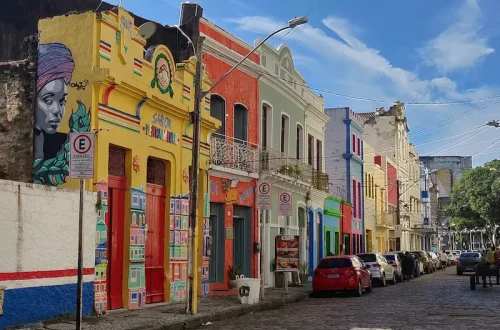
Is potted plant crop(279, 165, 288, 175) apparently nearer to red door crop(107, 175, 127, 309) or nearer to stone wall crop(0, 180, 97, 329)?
red door crop(107, 175, 127, 309)

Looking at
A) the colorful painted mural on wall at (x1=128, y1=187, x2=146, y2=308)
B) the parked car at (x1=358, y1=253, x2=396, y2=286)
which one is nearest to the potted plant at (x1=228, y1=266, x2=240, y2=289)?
the colorful painted mural on wall at (x1=128, y1=187, x2=146, y2=308)

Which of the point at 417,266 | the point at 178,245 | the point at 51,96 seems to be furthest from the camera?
the point at 417,266

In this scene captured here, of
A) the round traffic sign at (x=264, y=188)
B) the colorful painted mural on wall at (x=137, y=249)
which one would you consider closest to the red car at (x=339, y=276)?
the round traffic sign at (x=264, y=188)

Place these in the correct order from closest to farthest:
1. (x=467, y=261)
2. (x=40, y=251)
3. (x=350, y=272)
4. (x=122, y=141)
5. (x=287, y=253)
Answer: (x=40, y=251) → (x=122, y=141) → (x=350, y=272) → (x=287, y=253) → (x=467, y=261)

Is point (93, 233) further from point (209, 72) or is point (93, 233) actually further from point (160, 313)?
point (209, 72)

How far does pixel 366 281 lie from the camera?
2403 cm

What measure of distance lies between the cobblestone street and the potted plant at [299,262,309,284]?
571cm

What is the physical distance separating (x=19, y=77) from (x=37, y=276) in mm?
5168

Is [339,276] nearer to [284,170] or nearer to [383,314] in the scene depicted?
[284,170]

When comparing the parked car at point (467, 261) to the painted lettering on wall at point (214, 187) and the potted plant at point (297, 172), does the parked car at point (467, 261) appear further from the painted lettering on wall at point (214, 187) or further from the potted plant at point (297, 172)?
the painted lettering on wall at point (214, 187)

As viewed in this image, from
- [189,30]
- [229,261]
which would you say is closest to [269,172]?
[229,261]

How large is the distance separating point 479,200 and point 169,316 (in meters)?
50.5

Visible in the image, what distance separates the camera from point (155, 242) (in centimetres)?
1739

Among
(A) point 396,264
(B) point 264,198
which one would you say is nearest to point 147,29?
(B) point 264,198
